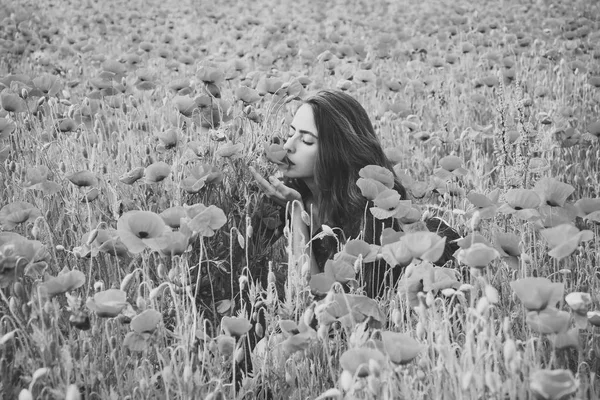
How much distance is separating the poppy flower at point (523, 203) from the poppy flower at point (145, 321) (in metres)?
1.13

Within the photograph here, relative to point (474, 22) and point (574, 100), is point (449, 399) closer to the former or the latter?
point (574, 100)

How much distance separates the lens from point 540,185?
77.1 inches

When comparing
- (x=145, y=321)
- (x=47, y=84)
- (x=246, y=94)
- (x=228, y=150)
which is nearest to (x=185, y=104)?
(x=246, y=94)

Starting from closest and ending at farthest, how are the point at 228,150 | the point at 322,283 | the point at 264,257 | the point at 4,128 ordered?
the point at 322,283, the point at 228,150, the point at 4,128, the point at 264,257

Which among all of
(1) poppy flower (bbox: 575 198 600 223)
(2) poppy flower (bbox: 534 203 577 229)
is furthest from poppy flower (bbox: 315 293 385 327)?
(1) poppy flower (bbox: 575 198 600 223)

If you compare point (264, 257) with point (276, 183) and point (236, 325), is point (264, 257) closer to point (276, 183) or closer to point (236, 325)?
point (276, 183)

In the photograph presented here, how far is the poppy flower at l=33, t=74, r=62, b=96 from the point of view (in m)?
2.95

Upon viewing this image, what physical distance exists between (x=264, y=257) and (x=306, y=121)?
2.14 ft

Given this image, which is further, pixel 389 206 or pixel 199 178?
pixel 199 178

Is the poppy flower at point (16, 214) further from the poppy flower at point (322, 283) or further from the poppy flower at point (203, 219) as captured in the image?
the poppy flower at point (322, 283)

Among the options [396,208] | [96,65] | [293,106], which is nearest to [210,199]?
[396,208]

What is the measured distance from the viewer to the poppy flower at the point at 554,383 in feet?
3.90

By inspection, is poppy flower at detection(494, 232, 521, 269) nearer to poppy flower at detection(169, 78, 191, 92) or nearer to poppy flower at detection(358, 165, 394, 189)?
poppy flower at detection(358, 165, 394, 189)

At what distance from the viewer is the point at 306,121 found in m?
2.78
